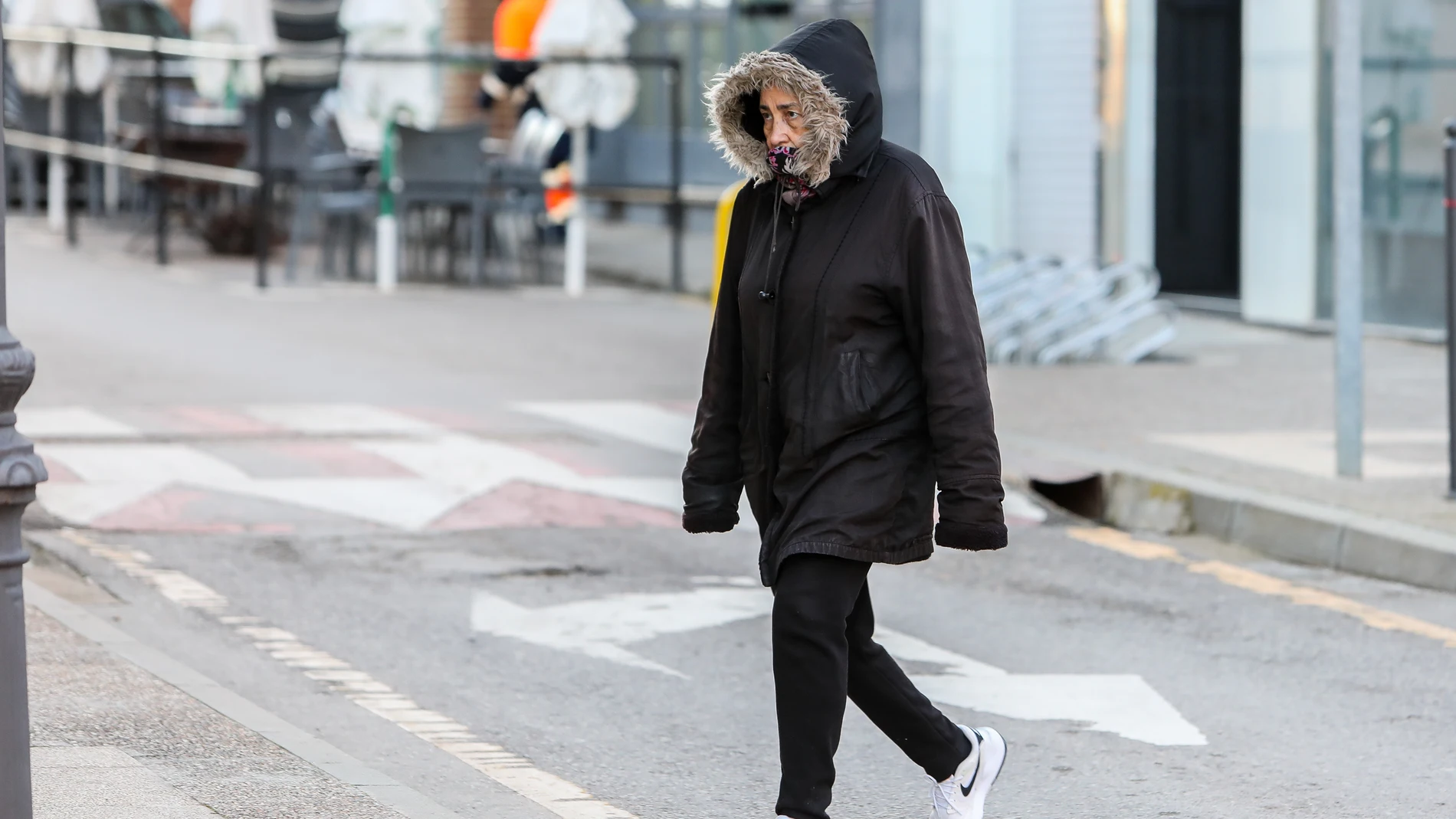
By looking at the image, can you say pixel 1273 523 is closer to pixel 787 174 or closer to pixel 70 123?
pixel 787 174

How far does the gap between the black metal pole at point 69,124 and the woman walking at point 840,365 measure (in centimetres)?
1475

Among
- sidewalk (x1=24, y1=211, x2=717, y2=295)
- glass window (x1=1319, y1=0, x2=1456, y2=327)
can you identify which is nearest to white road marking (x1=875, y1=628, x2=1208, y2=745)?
glass window (x1=1319, y1=0, x2=1456, y2=327)

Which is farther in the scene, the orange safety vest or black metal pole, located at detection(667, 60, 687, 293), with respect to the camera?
the orange safety vest

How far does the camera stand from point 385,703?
6422 millimetres

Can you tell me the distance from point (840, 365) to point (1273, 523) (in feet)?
15.9

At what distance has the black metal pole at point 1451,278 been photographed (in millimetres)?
8984

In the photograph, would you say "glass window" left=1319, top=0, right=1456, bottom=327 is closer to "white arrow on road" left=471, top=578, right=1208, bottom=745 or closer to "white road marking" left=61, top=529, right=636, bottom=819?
"white arrow on road" left=471, top=578, right=1208, bottom=745

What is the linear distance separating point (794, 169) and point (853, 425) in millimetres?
497

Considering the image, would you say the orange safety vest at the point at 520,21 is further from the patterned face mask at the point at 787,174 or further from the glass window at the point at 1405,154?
the patterned face mask at the point at 787,174

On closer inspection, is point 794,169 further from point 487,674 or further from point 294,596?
point 294,596

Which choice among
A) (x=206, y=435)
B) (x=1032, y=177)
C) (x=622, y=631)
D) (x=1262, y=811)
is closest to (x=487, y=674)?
(x=622, y=631)

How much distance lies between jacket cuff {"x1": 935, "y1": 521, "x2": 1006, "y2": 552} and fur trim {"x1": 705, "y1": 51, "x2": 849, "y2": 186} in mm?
702

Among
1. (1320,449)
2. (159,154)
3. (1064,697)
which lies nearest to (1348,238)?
(1320,449)

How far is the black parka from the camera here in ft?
14.7
